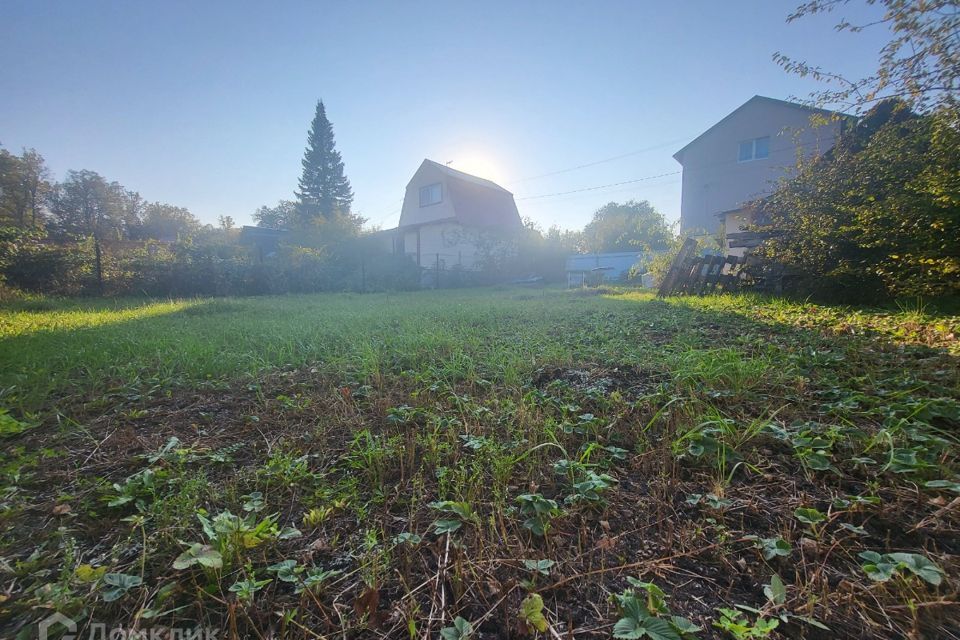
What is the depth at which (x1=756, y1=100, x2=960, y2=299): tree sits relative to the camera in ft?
12.0

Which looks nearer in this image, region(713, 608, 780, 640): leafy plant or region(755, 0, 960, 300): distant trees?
region(713, 608, 780, 640): leafy plant

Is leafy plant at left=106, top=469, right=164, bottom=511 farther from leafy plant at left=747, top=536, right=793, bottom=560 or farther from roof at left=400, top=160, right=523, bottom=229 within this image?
roof at left=400, top=160, right=523, bottom=229

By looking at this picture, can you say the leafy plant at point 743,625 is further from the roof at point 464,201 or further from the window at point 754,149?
the window at point 754,149

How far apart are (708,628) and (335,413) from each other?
1687 millimetres

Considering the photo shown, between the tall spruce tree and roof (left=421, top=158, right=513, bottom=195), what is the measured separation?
1356 centimetres

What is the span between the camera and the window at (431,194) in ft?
59.8

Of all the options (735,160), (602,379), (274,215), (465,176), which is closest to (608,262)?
(735,160)

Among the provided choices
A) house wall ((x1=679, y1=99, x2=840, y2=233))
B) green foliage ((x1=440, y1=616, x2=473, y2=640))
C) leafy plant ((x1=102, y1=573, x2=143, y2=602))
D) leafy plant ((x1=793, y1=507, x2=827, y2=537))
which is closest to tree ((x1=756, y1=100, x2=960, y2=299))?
leafy plant ((x1=793, y1=507, x2=827, y2=537))

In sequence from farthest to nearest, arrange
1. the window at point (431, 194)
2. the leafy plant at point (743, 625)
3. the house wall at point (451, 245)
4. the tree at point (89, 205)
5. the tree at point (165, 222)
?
the tree at point (165, 222)
the tree at point (89, 205)
the window at point (431, 194)
the house wall at point (451, 245)
the leafy plant at point (743, 625)

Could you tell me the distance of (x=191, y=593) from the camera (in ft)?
2.85

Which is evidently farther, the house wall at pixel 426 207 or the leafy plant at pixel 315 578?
the house wall at pixel 426 207

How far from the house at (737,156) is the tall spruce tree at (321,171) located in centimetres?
2477

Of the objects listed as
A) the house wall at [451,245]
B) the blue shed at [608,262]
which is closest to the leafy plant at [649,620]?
the house wall at [451,245]

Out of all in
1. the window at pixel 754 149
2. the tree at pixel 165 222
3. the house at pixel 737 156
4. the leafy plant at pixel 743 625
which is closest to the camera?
the leafy plant at pixel 743 625
